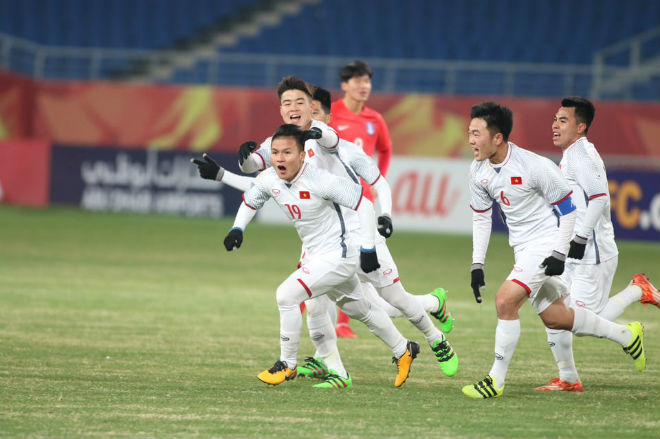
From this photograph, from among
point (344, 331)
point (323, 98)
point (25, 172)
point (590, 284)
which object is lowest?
point (25, 172)

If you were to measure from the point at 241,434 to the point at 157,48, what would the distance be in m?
23.4

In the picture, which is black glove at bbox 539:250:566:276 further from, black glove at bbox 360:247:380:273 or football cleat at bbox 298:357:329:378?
football cleat at bbox 298:357:329:378

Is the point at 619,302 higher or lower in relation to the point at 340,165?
lower

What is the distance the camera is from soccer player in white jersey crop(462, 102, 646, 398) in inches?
267

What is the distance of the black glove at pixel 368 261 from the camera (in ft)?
22.3

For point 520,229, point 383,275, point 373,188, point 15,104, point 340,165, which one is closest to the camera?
point 520,229

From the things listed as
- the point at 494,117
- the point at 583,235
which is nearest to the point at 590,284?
the point at 583,235

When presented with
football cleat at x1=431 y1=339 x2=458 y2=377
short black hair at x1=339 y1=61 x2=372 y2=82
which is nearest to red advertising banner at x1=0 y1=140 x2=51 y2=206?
short black hair at x1=339 y1=61 x2=372 y2=82

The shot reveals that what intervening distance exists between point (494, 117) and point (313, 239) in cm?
149

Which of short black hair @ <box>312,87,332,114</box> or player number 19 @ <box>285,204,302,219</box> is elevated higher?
short black hair @ <box>312,87,332,114</box>

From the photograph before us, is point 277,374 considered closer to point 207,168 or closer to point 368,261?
point 368,261

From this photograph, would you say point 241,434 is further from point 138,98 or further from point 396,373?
point 138,98

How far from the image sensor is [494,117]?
22.9 ft

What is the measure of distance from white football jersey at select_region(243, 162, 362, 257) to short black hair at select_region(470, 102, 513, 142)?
0.97 m
